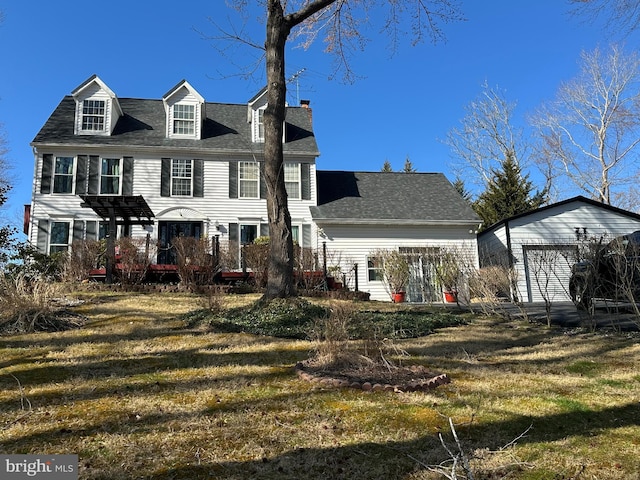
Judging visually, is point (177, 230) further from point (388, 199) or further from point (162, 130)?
point (388, 199)

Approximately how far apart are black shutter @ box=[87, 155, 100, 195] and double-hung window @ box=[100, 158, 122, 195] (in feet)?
0.45

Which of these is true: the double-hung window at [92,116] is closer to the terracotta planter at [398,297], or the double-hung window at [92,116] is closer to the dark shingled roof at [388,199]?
the dark shingled roof at [388,199]

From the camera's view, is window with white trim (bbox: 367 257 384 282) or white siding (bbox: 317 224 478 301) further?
white siding (bbox: 317 224 478 301)

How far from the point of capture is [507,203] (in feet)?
82.1

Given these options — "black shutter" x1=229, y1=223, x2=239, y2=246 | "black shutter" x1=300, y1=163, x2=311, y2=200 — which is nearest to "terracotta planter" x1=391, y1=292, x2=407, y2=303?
"black shutter" x1=300, y1=163, x2=311, y2=200

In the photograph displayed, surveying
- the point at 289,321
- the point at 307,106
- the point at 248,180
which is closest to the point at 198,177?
the point at 248,180

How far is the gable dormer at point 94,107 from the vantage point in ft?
55.0

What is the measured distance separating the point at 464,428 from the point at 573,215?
17376 mm

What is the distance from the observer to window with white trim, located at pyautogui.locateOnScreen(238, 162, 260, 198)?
56.5ft

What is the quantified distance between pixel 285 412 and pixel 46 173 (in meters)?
16.5

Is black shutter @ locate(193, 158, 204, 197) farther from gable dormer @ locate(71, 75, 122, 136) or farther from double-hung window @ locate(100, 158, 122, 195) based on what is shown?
gable dormer @ locate(71, 75, 122, 136)

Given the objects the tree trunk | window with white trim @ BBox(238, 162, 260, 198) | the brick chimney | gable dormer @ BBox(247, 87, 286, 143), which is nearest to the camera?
the tree trunk

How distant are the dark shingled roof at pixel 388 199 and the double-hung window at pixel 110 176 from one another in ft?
24.9

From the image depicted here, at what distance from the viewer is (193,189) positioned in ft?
55.1
